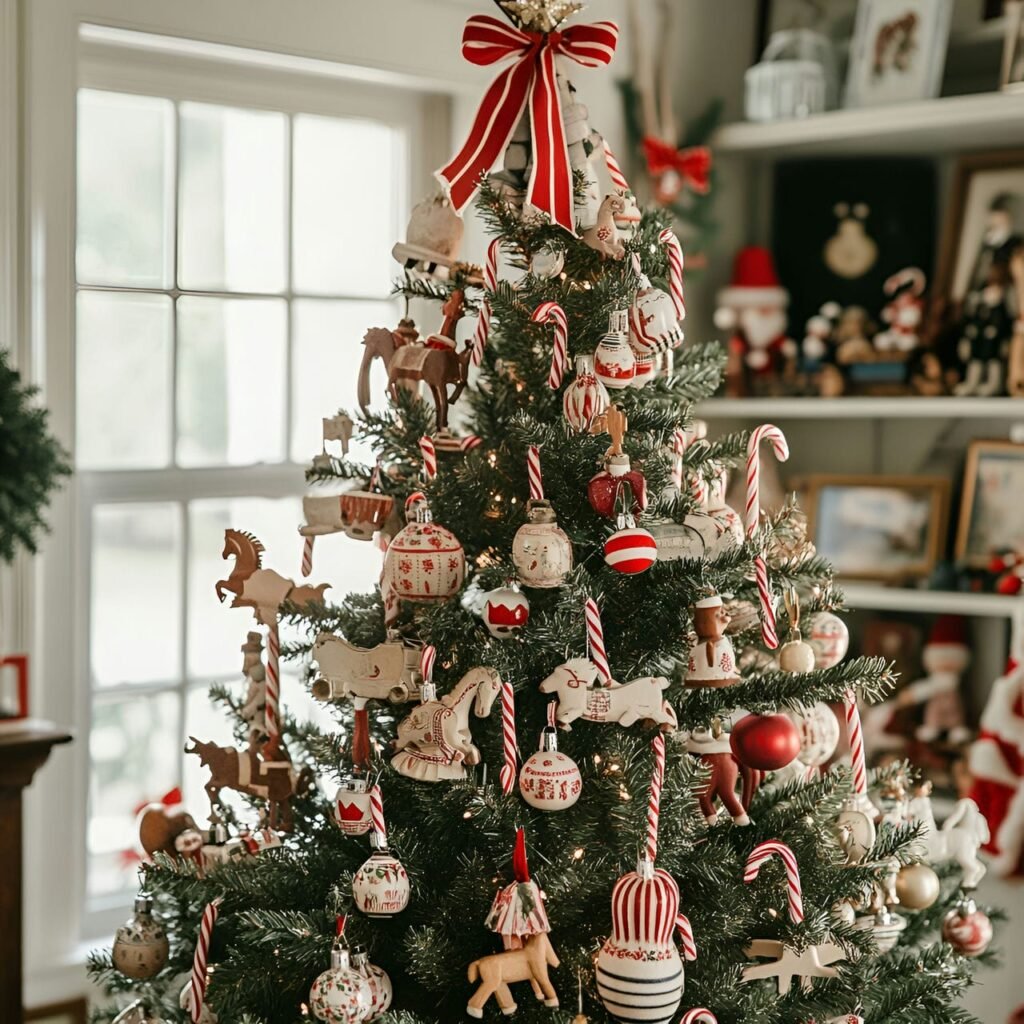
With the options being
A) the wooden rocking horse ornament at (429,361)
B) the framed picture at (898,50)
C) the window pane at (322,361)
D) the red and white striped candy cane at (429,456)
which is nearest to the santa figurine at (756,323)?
the framed picture at (898,50)

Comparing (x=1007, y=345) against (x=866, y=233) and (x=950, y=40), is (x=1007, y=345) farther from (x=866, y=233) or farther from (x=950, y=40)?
Result: (x=950, y=40)

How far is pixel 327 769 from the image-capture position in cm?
142

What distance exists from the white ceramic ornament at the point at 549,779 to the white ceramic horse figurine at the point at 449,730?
0.18 feet

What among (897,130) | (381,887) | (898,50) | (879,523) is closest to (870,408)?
(879,523)

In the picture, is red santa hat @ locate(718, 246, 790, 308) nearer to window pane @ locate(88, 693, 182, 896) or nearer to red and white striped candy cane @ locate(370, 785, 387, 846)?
window pane @ locate(88, 693, 182, 896)

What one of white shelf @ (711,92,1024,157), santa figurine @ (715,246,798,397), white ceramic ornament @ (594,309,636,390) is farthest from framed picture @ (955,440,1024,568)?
white ceramic ornament @ (594,309,636,390)

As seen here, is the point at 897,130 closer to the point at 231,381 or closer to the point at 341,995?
the point at 231,381

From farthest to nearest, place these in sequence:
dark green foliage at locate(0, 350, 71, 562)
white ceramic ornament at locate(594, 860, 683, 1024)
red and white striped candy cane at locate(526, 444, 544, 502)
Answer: dark green foliage at locate(0, 350, 71, 562) < red and white striped candy cane at locate(526, 444, 544, 502) < white ceramic ornament at locate(594, 860, 683, 1024)

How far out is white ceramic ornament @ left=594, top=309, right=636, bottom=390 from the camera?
1.29 metres

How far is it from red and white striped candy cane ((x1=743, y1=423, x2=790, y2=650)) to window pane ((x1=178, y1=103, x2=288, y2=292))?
118 centimetres

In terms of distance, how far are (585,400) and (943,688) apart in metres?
1.55

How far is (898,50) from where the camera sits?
2.48m

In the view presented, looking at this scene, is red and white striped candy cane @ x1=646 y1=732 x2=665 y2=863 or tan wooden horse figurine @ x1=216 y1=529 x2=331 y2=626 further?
tan wooden horse figurine @ x1=216 y1=529 x2=331 y2=626

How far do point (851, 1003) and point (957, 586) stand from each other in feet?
4.24
